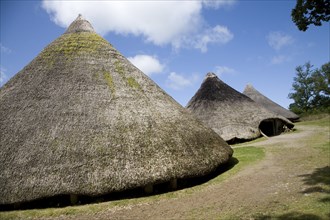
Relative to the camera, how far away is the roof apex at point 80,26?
1517cm

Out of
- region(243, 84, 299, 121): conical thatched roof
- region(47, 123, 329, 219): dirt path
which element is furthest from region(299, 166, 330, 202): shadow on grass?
region(243, 84, 299, 121): conical thatched roof

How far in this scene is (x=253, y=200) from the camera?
7402mm

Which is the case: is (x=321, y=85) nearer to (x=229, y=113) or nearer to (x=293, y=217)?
(x=229, y=113)

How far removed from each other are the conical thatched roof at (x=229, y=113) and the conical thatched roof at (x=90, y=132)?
924cm

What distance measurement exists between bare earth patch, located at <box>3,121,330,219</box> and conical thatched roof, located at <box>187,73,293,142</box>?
33.1 feet

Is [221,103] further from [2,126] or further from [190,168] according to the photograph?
[2,126]

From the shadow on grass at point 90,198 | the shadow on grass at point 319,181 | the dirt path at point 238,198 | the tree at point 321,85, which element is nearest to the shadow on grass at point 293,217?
the dirt path at point 238,198

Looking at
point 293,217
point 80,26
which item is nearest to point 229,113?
point 80,26

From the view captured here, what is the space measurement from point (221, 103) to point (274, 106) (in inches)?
618

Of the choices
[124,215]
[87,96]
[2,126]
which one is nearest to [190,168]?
[124,215]

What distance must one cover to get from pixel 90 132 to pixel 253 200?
5.65 meters

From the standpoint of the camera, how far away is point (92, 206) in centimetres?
816

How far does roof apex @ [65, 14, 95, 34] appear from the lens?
1517 centimetres

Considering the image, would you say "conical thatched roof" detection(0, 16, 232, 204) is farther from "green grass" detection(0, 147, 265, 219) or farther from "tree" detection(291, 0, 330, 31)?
"tree" detection(291, 0, 330, 31)
